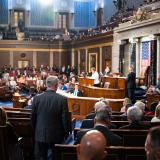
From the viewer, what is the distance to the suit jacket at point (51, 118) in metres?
5.01

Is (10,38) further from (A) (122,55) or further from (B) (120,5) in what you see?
(A) (122,55)

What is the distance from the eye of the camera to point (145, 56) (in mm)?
17656

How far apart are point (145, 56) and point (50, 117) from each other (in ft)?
43.2

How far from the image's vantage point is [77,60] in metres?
29.3

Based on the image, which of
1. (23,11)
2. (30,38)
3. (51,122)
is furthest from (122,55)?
(23,11)

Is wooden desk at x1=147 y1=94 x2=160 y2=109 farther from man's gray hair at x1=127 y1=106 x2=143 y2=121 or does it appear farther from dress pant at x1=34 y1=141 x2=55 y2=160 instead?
dress pant at x1=34 y1=141 x2=55 y2=160

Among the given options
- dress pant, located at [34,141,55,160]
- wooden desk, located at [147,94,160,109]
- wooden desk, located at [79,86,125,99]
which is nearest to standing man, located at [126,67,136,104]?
wooden desk, located at [79,86,125,99]

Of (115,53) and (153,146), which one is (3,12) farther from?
(153,146)

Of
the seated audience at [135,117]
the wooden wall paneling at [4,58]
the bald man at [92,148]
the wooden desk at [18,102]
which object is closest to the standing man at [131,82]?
the wooden desk at [18,102]

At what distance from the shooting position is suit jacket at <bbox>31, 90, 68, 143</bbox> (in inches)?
197

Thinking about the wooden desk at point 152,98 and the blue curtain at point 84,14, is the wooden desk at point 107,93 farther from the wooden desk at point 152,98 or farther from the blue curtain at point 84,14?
the blue curtain at point 84,14

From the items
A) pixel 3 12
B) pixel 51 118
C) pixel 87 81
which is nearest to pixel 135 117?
pixel 51 118

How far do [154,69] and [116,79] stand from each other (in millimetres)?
1959

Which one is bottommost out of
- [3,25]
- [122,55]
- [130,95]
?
[130,95]
